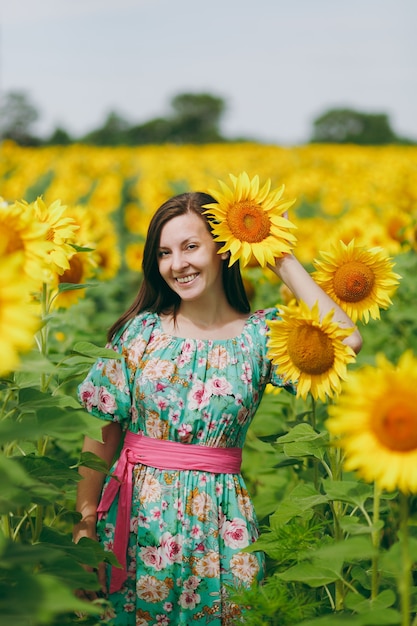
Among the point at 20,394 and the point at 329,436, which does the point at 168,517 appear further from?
the point at 20,394

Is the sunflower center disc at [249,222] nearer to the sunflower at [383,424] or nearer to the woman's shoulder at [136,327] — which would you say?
the woman's shoulder at [136,327]

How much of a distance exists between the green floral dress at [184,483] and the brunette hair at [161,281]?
0.50 feet

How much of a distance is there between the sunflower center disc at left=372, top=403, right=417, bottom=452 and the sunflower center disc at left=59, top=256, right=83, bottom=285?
65.4 inches

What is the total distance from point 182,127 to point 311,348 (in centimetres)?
6113

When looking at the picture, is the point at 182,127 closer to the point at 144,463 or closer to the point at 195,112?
the point at 195,112

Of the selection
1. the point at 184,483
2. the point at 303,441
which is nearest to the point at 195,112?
the point at 184,483

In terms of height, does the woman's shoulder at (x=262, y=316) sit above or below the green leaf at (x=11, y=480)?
above

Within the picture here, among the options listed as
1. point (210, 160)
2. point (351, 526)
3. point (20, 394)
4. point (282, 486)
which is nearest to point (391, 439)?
point (351, 526)

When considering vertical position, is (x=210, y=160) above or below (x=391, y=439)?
above

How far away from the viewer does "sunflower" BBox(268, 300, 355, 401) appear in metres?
2.06

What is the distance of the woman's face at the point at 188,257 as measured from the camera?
251cm

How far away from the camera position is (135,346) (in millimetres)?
2521

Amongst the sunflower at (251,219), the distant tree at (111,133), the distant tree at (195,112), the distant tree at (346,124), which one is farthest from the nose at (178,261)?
the distant tree at (195,112)

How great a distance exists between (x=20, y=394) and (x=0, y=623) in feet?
2.04
